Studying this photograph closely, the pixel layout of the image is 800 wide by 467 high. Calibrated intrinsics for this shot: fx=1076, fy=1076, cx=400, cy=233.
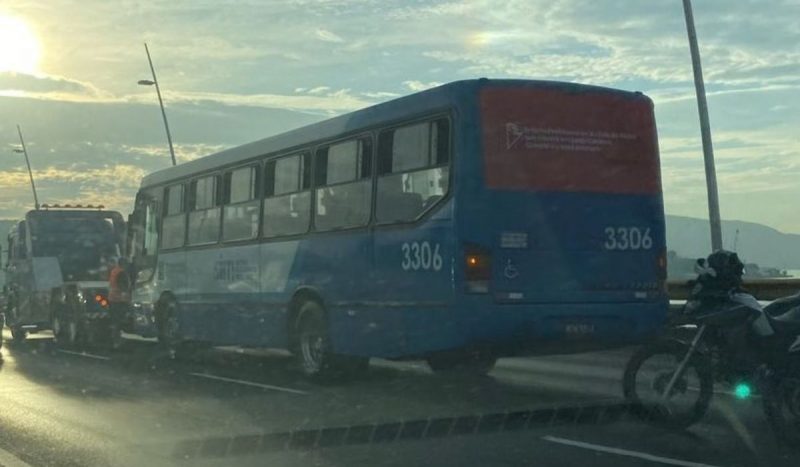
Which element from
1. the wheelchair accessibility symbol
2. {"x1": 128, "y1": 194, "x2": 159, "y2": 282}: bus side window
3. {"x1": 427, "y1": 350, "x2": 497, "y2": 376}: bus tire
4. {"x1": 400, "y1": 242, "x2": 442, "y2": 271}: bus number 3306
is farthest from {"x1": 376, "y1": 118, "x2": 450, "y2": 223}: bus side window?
{"x1": 128, "y1": 194, "x2": 159, "y2": 282}: bus side window

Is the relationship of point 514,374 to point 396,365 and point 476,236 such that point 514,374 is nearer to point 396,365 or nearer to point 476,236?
point 396,365

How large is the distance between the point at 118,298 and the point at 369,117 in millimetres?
11107

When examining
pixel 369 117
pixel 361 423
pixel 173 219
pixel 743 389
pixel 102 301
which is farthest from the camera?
pixel 102 301

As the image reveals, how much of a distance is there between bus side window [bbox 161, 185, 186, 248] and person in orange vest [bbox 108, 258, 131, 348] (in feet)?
8.27

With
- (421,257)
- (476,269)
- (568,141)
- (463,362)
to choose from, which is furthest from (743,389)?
(463,362)

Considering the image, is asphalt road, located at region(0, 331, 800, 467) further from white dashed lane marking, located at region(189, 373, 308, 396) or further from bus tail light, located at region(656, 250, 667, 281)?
bus tail light, located at region(656, 250, 667, 281)

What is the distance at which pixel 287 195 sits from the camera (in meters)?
14.4

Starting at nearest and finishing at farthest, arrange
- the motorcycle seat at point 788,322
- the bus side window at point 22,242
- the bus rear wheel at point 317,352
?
1. the motorcycle seat at point 788,322
2. the bus rear wheel at point 317,352
3. the bus side window at point 22,242

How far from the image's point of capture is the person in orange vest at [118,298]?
21.2 m

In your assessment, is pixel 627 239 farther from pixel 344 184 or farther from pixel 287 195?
pixel 287 195

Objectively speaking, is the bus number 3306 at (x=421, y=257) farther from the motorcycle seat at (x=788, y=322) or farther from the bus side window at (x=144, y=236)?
the bus side window at (x=144, y=236)

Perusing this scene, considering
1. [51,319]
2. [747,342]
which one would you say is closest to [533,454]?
[747,342]

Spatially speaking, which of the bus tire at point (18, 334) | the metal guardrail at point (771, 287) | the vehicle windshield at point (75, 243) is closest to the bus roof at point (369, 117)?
the metal guardrail at point (771, 287)

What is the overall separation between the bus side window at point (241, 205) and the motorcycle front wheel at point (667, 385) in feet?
23.4
